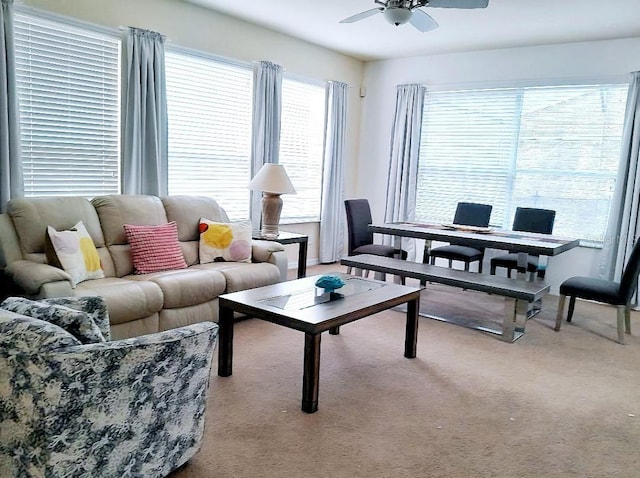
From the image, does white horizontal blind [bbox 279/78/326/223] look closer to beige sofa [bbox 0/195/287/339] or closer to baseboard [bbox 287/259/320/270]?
baseboard [bbox 287/259/320/270]

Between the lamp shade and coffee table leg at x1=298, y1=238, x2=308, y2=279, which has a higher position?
the lamp shade

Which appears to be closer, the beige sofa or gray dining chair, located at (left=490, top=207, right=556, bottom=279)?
the beige sofa

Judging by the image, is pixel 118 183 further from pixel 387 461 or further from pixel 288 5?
pixel 387 461

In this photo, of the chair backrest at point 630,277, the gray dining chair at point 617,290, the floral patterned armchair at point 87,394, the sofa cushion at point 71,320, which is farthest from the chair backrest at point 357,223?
the sofa cushion at point 71,320

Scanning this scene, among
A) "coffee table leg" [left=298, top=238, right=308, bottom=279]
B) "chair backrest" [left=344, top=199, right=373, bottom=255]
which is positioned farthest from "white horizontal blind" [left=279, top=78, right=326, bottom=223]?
"coffee table leg" [left=298, top=238, right=308, bottom=279]

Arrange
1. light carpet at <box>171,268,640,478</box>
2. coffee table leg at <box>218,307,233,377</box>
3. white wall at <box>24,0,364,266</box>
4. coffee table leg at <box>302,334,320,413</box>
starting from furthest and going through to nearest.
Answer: white wall at <box>24,0,364,266</box>, coffee table leg at <box>218,307,233,377</box>, coffee table leg at <box>302,334,320,413</box>, light carpet at <box>171,268,640,478</box>

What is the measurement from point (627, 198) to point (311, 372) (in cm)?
399

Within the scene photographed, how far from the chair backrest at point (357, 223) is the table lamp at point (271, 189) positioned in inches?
31.0

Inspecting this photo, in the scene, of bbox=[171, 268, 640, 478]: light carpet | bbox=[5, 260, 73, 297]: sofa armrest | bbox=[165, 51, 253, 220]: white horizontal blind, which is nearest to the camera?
bbox=[171, 268, 640, 478]: light carpet

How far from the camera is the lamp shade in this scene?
4742mm

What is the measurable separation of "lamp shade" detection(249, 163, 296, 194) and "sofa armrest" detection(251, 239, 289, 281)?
564mm

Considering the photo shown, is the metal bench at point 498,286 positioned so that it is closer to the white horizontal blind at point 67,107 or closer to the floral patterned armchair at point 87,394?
the white horizontal blind at point 67,107

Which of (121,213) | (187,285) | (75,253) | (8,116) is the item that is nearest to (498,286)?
(187,285)

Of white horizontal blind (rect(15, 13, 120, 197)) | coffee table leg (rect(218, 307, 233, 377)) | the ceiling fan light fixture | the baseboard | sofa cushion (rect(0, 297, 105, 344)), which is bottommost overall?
the baseboard
